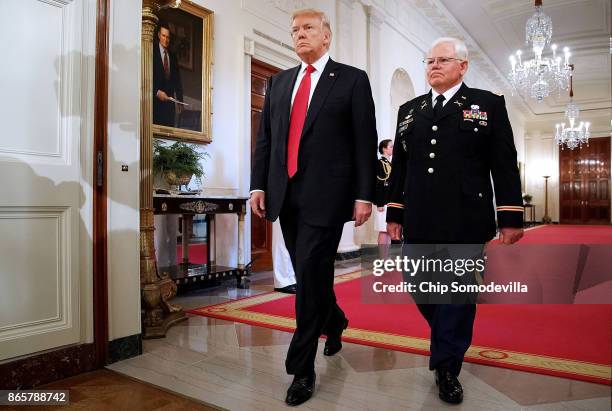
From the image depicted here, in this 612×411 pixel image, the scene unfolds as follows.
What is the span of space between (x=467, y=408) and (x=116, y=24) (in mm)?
2296

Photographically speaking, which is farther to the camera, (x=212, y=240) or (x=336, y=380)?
(x=212, y=240)

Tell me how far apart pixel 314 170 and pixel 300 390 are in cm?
84

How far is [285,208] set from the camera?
1846 millimetres

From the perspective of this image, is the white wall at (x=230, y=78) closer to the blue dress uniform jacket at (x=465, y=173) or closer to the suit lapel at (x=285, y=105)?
the suit lapel at (x=285, y=105)

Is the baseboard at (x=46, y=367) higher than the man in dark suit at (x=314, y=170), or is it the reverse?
the man in dark suit at (x=314, y=170)

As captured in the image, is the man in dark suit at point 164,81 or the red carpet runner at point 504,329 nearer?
the red carpet runner at point 504,329

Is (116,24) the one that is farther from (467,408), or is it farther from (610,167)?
(610,167)

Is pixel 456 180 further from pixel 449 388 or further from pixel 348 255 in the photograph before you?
pixel 348 255

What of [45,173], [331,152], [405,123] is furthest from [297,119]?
[45,173]

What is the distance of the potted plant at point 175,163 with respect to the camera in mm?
3826

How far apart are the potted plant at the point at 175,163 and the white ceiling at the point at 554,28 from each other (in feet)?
23.1

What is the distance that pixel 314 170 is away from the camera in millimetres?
1763

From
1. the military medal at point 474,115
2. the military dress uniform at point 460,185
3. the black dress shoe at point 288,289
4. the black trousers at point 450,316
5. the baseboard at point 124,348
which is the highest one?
the military medal at point 474,115

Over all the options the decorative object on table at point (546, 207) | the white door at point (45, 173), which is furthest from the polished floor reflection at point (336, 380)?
the decorative object on table at point (546, 207)
